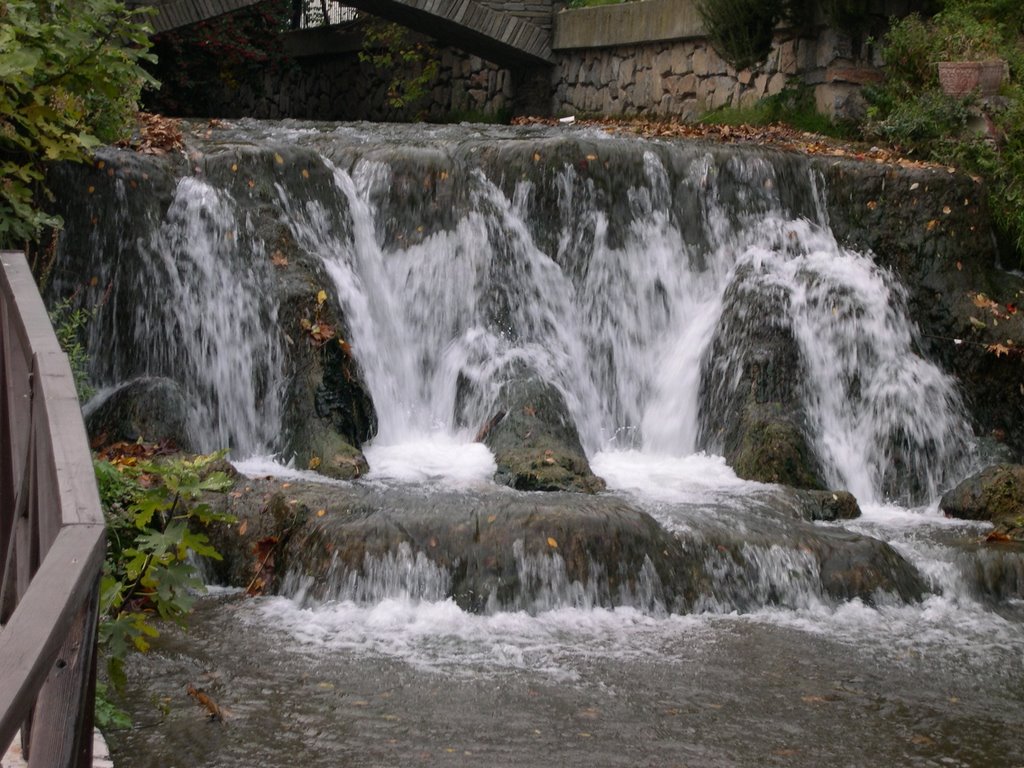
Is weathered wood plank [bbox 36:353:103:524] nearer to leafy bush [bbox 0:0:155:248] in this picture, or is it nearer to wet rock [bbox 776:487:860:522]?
leafy bush [bbox 0:0:155:248]

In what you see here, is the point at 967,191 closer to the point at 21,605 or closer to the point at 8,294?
the point at 8,294

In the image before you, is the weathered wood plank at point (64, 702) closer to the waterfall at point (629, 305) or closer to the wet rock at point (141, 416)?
the wet rock at point (141, 416)

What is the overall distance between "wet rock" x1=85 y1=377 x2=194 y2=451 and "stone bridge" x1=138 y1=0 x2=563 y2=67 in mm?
7926

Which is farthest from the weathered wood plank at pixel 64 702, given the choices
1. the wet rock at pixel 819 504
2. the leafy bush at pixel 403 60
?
the leafy bush at pixel 403 60

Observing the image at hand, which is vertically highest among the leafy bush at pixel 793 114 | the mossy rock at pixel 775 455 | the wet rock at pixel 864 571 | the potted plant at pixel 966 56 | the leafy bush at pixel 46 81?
the potted plant at pixel 966 56

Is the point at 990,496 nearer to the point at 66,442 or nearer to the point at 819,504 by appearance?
the point at 819,504

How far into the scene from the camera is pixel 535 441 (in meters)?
8.21

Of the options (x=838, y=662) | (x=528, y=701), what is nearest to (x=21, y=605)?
(x=528, y=701)

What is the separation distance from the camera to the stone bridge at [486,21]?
1552 cm

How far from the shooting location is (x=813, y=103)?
12.7 m

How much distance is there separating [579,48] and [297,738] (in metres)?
12.7

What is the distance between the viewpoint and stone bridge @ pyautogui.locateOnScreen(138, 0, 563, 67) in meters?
15.5

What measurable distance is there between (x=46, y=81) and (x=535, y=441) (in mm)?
3559

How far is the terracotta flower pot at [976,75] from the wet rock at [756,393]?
2885mm
